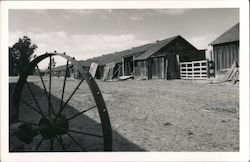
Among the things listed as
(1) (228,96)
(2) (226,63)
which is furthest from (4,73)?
(2) (226,63)

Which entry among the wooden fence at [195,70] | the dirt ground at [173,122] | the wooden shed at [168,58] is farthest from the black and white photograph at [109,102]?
the wooden shed at [168,58]

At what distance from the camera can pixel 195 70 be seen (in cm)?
1914

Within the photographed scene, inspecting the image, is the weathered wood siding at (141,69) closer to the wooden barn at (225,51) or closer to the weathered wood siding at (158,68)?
the weathered wood siding at (158,68)

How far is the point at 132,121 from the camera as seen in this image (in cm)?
715

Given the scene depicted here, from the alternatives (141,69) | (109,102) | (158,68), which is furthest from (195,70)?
(109,102)

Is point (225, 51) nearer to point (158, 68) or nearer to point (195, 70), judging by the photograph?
point (195, 70)

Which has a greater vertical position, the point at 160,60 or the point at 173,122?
the point at 160,60

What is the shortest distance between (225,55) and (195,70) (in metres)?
2.70

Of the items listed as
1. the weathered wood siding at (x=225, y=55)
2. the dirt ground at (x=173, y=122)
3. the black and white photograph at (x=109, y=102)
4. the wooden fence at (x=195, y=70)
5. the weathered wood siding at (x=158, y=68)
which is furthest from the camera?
the weathered wood siding at (x=158, y=68)

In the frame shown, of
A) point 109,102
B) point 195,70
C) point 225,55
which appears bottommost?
point 109,102

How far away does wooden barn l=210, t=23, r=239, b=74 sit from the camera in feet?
52.5

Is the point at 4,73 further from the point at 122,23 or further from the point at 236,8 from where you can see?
the point at 236,8

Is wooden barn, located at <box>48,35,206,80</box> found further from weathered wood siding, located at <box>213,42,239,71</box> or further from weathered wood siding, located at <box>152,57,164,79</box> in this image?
weathered wood siding, located at <box>213,42,239,71</box>

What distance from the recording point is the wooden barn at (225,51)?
1602cm
